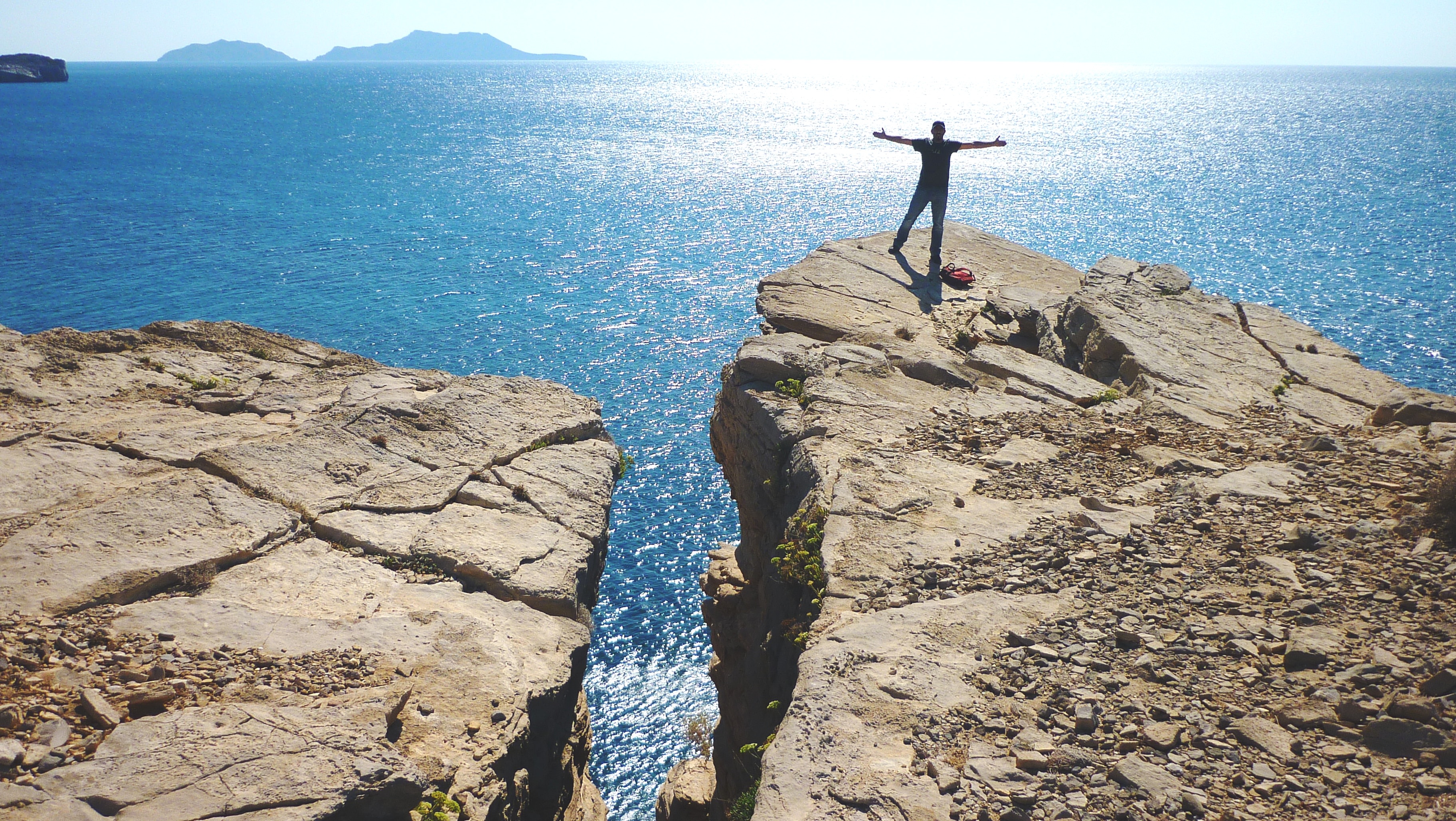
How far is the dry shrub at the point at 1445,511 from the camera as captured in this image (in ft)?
22.1

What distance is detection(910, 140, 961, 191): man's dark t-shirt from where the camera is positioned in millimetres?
16250

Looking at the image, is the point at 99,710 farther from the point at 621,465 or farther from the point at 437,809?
the point at 621,465

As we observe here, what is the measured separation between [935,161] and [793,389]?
289 inches

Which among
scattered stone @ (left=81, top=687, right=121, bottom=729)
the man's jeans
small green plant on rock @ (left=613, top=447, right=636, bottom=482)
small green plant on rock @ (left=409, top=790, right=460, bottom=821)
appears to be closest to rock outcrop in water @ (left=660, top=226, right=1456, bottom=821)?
small green plant on rock @ (left=613, top=447, right=636, bottom=482)

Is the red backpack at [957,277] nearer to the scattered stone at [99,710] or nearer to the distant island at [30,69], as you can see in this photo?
the scattered stone at [99,710]

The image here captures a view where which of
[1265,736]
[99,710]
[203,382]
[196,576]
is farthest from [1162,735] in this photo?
[203,382]

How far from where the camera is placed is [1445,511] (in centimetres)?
691

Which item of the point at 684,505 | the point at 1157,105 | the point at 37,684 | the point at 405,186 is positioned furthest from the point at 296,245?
the point at 1157,105

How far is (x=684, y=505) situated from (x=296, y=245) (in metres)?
33.0

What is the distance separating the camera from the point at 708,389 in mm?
29875

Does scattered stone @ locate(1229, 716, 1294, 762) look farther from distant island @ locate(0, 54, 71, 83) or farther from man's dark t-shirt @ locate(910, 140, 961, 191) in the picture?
distant island @ locate(0, 54, 71, 83)

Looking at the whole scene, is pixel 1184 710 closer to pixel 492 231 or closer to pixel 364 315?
pixel 364 315

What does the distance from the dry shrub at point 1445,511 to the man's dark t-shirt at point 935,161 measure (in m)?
10.6

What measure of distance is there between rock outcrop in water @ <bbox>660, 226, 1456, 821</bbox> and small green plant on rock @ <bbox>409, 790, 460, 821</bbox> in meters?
2.18
